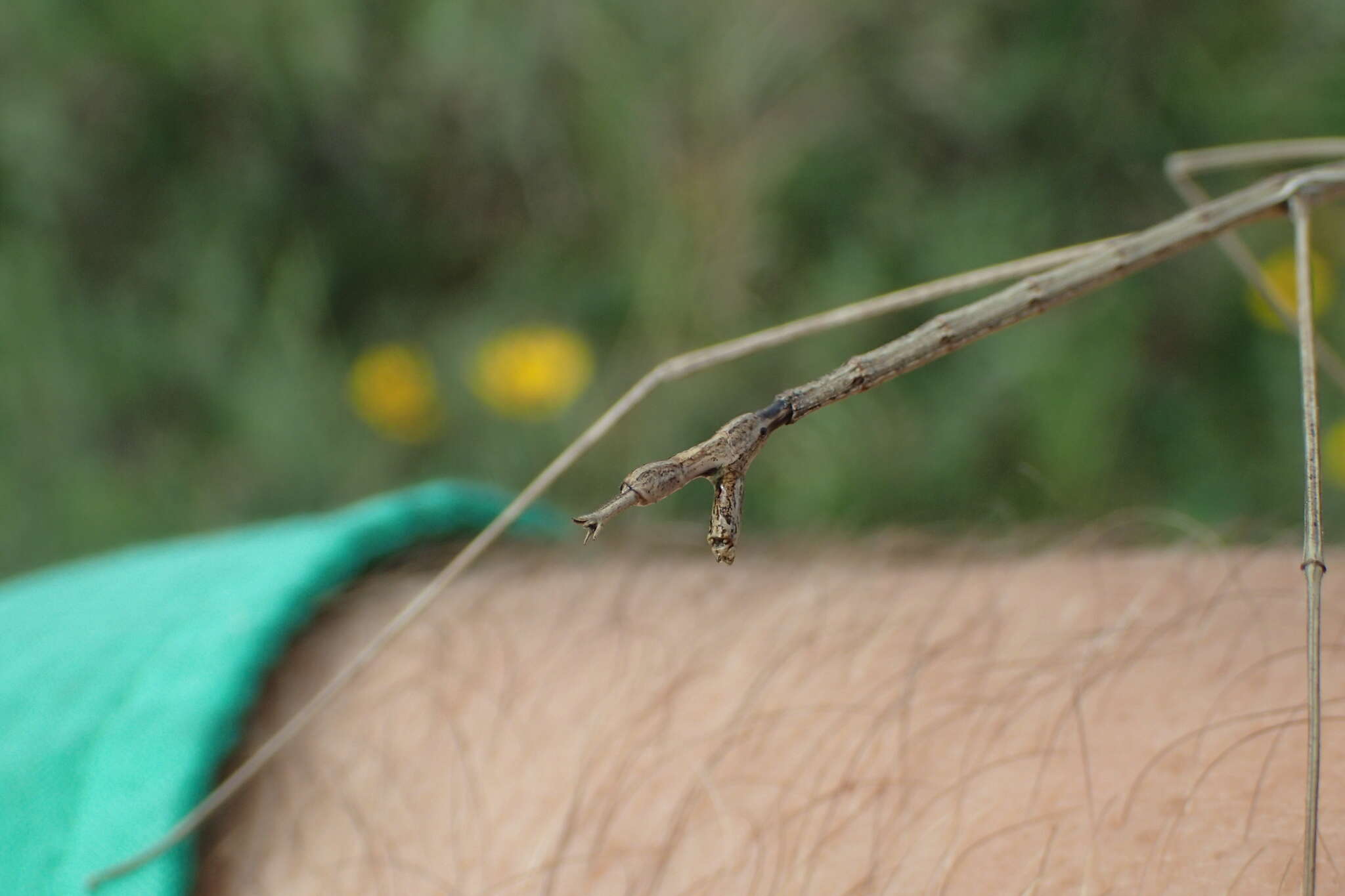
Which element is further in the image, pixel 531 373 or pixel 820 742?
pixel 531 373

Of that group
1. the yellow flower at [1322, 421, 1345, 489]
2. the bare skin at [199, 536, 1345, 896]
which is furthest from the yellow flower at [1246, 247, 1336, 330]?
the bare skin at [199, 536, 1345, 896]

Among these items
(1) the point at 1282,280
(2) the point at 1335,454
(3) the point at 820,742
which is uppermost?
(1) the point at 1282,280

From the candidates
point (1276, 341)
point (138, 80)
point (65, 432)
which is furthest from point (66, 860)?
point (1276, 341)

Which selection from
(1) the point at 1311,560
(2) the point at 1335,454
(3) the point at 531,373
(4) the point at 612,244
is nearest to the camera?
(1) the point at 1311,560

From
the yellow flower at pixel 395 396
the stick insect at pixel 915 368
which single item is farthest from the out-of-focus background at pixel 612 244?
the stick insect at pixel 915 368

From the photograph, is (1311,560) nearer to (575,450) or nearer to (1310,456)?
Answer: (1310,456)

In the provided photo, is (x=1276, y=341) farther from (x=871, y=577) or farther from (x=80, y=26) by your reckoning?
(x=80, y=26)

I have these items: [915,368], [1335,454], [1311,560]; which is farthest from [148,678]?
[1335,454]

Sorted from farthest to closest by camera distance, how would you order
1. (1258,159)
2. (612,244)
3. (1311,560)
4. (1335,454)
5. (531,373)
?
1. (612,244)
2. (531,373)
3. (1335,454)
4. (1258,159)
5. (1311,560)
